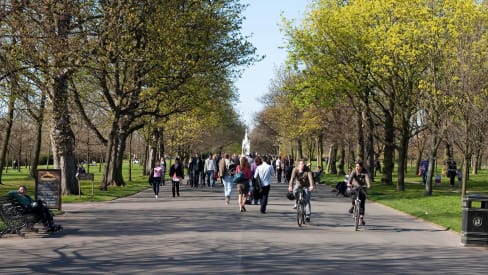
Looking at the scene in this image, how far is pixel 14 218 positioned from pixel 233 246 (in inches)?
194

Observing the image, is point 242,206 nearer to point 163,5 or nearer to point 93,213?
point 93,213

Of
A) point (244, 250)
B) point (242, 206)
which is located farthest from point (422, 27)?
point (244, 250)

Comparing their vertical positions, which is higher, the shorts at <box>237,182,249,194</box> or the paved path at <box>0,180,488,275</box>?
the shorts at <box>237,182,249,194</box>

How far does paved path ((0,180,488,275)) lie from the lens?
11.1 m

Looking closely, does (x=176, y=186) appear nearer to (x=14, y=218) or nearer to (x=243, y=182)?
(x=243, y=182)

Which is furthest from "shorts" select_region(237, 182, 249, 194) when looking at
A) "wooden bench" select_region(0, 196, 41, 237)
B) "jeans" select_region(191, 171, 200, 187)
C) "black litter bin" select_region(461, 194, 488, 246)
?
"jeans" select_region(191, 171, 200, 187)

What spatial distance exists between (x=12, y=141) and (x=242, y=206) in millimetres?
53514

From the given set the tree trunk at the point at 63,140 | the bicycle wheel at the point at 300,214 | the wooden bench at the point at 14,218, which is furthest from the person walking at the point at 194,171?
the wooden bench at the point at 14,218

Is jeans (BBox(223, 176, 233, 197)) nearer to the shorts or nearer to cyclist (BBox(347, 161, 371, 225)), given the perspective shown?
the shorts

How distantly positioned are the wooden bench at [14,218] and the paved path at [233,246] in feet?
0.81

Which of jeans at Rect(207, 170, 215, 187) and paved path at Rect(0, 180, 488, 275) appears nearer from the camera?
paved path at Rect(0, 180, 488, 275)

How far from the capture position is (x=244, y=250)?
1298cm

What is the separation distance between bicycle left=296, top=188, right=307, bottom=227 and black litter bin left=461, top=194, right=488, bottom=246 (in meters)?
4.26

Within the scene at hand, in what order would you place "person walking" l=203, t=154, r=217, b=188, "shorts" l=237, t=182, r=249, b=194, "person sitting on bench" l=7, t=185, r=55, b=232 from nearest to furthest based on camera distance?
"person sitting on bench" l=7, t=185, r=55, b=232
"shorts" l=237, t=182, r=249, b=194
"person walking" l=203, t=154, r=217, b=188
